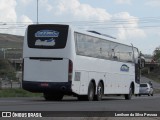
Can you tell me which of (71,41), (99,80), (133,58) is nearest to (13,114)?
(71,41)

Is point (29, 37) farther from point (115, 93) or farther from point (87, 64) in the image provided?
point (115, 93)

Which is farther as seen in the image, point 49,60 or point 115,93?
point 115,93

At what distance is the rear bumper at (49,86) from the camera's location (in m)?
24.8

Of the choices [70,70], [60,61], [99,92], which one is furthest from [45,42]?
[99,92]

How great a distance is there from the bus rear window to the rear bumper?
67.8 inches

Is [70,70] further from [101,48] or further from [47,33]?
[101,48]

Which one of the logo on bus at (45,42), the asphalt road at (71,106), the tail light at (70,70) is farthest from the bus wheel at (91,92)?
the logo on bus at (45,42)

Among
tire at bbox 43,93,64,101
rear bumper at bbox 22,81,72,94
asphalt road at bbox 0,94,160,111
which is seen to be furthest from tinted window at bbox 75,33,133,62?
asphalt road at bbox 0,94,160,111

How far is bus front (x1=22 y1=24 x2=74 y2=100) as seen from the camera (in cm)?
2484

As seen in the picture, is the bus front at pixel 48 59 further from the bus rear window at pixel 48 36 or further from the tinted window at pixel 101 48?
the tinted window at pixel 101 48

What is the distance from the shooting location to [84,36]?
26297 millimetres

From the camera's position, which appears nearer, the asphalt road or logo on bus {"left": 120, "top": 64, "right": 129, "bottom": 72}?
the asphalt road

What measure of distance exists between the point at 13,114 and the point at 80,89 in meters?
12.0

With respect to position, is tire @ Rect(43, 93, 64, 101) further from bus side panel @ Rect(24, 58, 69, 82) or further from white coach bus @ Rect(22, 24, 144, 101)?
bus side panel @ Rect(24, 58, 69, 82)
